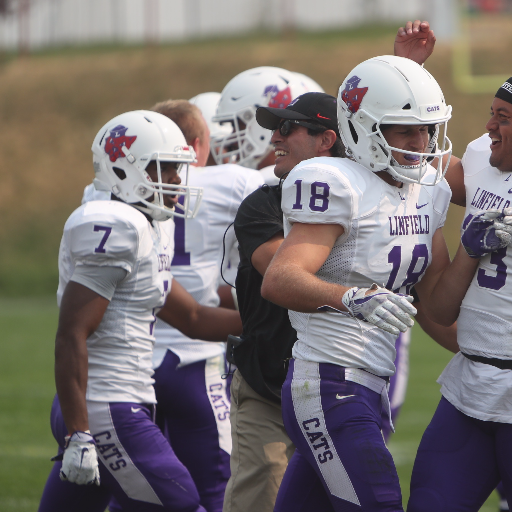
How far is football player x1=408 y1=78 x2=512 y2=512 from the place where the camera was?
2.49 m

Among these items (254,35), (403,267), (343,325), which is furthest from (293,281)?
(254,35)

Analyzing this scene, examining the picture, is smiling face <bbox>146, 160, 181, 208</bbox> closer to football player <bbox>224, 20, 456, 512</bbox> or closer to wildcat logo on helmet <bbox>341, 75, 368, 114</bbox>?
football player <bbox>224, 20, 456, 512</bbox>

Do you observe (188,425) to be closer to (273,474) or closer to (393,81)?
(273,474)

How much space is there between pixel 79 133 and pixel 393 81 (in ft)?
56.7

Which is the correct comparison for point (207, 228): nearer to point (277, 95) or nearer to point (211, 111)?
point (277, 95)

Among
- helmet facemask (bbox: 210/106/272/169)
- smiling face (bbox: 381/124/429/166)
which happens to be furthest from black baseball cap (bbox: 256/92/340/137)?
helmet facemask (bbox: 210/106/272/169)

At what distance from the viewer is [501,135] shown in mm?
2598

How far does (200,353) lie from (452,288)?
1.35 m

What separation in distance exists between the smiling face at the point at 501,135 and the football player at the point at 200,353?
1287mm

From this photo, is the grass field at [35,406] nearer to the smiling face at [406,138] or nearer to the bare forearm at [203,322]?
the bare forearm at [203,322]

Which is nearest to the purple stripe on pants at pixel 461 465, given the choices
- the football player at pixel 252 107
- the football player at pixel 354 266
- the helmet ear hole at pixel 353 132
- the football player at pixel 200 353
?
the football player at pixel 354 266

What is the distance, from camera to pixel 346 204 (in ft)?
7.45

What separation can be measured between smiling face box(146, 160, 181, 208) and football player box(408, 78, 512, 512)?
1.20m

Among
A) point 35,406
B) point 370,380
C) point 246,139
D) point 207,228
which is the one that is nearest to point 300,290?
point 370,380
